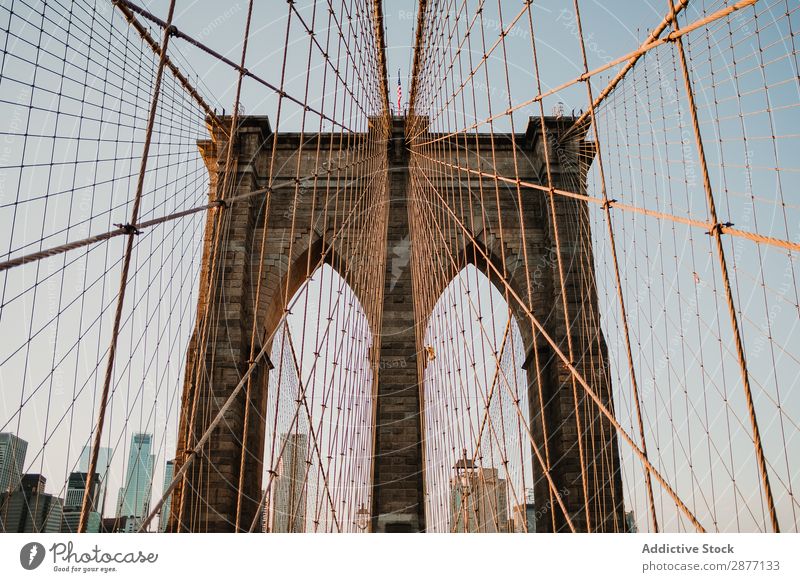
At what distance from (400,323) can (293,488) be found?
6.43 meters

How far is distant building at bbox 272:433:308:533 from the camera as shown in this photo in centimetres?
622

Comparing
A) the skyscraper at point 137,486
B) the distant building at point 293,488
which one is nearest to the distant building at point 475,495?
the distant building at point 293,488

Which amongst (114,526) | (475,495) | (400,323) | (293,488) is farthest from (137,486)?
(400,323)

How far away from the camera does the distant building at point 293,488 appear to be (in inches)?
245

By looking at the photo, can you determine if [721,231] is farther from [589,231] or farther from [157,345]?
[589,231]

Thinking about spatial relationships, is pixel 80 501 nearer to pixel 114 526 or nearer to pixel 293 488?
pixel 114 526

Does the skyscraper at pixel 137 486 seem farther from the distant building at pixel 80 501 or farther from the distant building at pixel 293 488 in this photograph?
the distant building at pixel 293 488

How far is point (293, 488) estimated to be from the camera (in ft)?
19.2

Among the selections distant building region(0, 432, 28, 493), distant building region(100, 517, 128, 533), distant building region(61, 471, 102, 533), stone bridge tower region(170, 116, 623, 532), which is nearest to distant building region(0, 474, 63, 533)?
distant building region(0, 432, 28, 493)

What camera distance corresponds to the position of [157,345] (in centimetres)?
726

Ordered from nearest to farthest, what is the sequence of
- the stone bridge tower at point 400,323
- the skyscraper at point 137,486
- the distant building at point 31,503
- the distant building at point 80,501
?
the distant building at point 31,503
the distant building at point 80,501
the skyscraper at point 137,486
the stone bridge tower at point 400,323

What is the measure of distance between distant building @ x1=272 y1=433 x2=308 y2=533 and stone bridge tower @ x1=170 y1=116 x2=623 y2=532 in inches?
47.9

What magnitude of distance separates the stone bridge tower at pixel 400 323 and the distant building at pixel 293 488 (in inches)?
47.9
